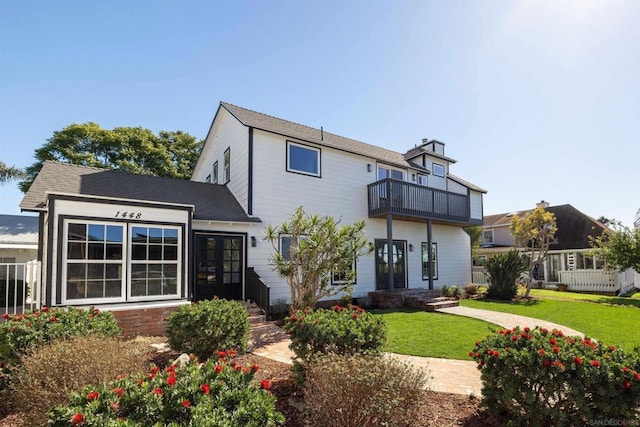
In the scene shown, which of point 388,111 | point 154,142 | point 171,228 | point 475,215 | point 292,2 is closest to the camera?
point 171,228

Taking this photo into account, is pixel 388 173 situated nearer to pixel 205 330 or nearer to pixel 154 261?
pixel 154 261

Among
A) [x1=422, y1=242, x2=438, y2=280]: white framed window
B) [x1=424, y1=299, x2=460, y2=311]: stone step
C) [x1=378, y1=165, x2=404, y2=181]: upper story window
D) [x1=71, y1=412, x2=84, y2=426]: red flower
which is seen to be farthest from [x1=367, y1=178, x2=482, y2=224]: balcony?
[x1=71, y1=412, x2=84, y2=426]: red flower

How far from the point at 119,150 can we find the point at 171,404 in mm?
26467

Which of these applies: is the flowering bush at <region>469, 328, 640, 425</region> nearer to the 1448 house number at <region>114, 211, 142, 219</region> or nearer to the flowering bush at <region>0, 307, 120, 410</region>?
the flowering bush at <region>0, 307, 120, 410</region>

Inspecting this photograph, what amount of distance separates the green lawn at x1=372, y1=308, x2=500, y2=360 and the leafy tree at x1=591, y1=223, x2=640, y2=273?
12.3 meters

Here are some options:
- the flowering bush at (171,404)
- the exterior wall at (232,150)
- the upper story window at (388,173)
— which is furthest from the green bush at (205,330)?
the upper story window at (388,173)

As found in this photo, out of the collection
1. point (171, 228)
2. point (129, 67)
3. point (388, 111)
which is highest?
point (129, 67)

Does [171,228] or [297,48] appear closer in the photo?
[171,228]

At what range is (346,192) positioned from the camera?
1344 cm

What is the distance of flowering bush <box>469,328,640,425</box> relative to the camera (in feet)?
9.59

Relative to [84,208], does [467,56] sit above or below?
above

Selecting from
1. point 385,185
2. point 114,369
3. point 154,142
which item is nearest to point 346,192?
point 385,185

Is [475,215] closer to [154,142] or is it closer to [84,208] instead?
[84,208]

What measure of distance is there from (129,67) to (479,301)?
16.9m
